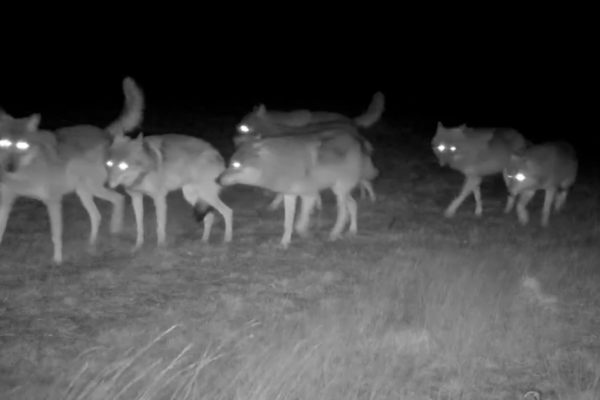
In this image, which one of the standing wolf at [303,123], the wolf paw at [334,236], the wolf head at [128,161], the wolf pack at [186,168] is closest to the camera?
the wolf pack at [186,168]

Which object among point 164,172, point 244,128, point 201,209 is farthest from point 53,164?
point 244,128

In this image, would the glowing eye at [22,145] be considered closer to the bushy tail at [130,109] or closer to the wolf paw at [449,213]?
the bushy tail at [130,109]

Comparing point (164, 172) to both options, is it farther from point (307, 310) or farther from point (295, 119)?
point (295, 119)

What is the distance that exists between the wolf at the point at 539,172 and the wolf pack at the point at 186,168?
2 cm

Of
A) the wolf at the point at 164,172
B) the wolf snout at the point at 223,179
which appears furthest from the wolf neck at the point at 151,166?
the wolf snout at the point at 223,179

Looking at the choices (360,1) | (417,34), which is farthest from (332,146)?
(360,1)

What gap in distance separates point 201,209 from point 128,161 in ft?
4.39

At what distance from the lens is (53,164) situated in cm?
1100

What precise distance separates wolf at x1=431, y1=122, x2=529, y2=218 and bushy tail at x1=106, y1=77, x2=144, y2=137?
5074 mm

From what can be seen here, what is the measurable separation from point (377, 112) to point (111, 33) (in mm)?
36227

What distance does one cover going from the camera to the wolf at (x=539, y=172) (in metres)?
13.5

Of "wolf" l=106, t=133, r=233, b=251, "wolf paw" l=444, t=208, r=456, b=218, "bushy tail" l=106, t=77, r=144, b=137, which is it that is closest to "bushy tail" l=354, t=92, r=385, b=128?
"wolf paw" l=444, t=208, r=456, b=218

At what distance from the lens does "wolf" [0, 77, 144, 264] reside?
35.2 ft

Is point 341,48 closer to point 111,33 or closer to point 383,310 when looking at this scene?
point 111,33
